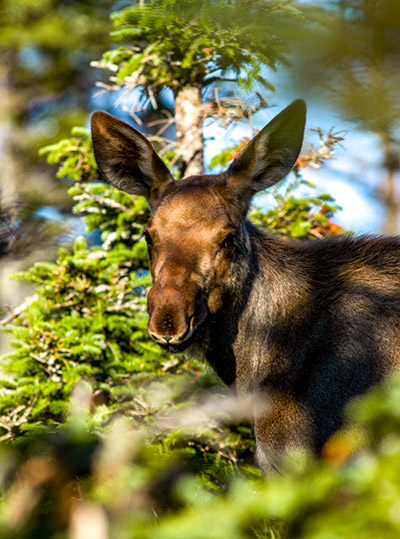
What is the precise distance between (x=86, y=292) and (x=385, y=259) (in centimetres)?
312

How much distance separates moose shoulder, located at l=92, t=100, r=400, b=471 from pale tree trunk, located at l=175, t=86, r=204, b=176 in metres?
1.98

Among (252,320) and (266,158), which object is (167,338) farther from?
(266,158)

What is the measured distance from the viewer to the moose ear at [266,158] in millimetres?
4656

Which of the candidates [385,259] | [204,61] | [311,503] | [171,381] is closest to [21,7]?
[204,61]

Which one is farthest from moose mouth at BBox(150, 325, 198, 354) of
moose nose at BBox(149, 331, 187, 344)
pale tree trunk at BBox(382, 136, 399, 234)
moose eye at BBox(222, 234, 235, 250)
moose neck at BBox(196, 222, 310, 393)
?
pale tree trunk at BBox(382, 136, 399, 234)

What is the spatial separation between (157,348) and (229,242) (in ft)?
7.15

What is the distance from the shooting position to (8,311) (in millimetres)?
6832

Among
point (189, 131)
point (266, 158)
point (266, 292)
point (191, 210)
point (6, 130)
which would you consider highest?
point (266, 158)

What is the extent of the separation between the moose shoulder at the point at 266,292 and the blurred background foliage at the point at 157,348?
1.02 feet

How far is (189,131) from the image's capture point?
7082 millimetres

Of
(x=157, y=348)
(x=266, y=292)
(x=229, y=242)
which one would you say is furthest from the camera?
(x=157, y=348)

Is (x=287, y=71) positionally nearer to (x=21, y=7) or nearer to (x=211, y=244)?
(x=211, y=244)

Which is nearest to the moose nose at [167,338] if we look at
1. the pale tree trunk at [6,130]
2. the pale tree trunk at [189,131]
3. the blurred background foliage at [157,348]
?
the blurred background foliage at [157,348]

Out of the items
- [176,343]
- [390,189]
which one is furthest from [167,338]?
[390,189]
